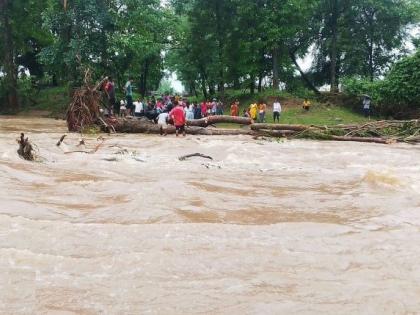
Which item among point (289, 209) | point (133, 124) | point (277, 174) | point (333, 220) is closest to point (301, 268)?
point (333, 220)

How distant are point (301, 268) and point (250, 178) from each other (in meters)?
4.86

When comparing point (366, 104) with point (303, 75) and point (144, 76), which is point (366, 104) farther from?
point (144, 76)

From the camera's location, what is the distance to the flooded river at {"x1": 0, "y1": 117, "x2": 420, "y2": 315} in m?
3.70

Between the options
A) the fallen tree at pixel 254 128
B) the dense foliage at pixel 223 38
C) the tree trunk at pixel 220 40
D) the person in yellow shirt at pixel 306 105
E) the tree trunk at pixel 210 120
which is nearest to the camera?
the fallen tree at pixel 254 128

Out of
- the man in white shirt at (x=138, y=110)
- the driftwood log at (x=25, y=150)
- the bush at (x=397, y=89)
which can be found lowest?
the driftwood log at (x=25, y=150)

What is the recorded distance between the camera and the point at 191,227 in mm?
5418

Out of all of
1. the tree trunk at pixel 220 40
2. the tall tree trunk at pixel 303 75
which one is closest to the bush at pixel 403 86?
the tall tree trunk at pixel 303 75

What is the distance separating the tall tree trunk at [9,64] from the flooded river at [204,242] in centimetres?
2475

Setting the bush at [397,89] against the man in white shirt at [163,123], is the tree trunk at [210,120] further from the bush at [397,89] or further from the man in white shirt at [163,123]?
the bush at [397,89]

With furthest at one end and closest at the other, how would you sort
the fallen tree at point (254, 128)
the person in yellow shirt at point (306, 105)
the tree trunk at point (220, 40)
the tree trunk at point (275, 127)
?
1. the tree trunk at point (220, 40)
2. the person in yellow shirt at point (306, 105)
3. the tree trunk at point (275, 127)
4. the fallen tree at point (254, 128)

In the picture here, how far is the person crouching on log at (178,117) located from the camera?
675 inches

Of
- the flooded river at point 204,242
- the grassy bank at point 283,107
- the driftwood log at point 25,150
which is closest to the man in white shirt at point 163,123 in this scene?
the driftwood log at point 25,150

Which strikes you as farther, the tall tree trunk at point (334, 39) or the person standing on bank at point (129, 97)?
the tall tree trunk at point (334, 39)

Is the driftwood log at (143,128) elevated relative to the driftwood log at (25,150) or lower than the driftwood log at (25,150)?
elevated
